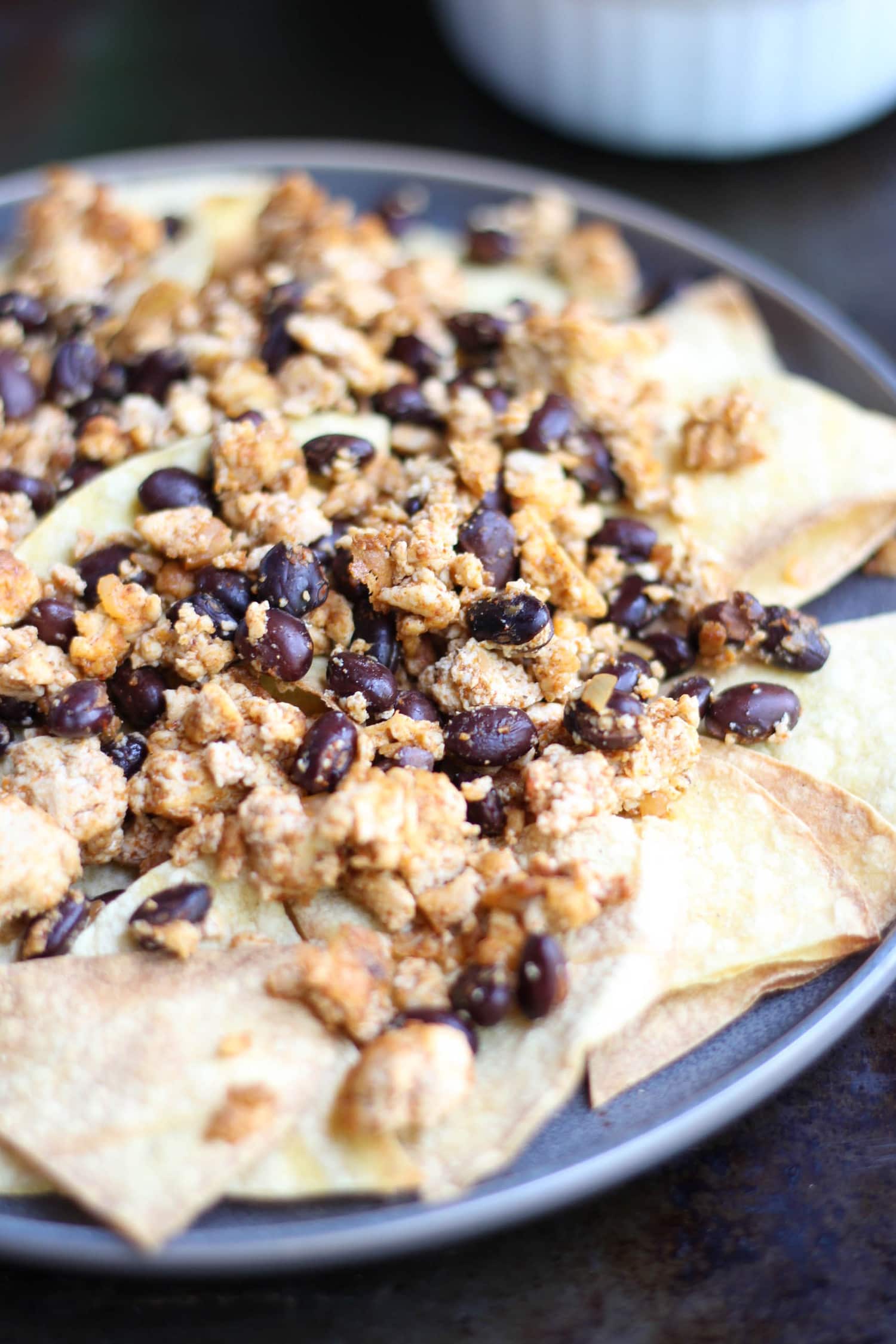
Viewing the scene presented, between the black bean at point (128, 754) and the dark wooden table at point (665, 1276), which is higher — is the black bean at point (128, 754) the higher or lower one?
the higher one

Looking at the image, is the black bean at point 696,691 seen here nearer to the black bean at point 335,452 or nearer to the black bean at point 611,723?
the black bean at point 611,723

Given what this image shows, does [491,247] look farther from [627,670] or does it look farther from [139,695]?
[139,695]

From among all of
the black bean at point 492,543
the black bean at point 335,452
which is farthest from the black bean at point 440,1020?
the black bean at point 335,452

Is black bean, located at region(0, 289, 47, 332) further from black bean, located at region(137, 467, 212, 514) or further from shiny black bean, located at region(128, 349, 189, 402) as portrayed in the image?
black bean, located at region(137, 467, 212, 514)

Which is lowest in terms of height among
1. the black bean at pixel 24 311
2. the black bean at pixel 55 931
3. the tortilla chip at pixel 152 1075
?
the tortilla chip at pixel 152 1075

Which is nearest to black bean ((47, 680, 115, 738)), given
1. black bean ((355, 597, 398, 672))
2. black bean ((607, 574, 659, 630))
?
black bean ((355, 597, 398, 672))

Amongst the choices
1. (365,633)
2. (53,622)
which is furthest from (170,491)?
(365,633)
